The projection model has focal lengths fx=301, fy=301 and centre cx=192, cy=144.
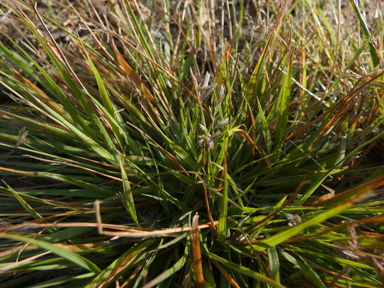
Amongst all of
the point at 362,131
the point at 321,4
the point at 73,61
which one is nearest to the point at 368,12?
the point at 321,4

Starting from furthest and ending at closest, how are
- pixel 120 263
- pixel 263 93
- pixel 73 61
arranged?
pixel 73 61 < pixel 263 93 < pixel 120 263

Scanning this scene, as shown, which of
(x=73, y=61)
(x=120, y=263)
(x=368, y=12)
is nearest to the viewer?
(x=120, y=263)

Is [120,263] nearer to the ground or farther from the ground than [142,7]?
nearer to the ground

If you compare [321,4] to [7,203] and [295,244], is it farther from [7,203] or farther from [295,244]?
[7,203]

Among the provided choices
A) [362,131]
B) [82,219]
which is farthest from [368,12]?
[82,219]

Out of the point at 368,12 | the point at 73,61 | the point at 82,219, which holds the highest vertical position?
the point at 368,12

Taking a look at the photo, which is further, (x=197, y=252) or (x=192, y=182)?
(x=192, y=182)

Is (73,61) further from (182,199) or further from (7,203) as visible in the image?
(182,199)

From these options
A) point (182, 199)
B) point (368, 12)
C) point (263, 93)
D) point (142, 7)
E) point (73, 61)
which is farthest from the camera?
point (368, 12)

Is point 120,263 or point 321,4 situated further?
point 321,4
